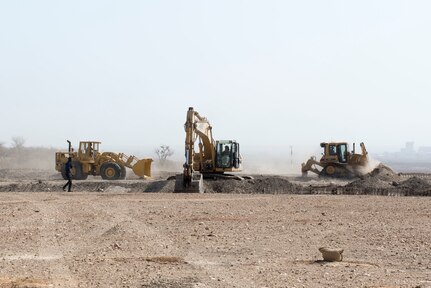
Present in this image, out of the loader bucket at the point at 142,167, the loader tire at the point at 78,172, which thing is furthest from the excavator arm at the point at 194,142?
the loader tire at the point at 78,172

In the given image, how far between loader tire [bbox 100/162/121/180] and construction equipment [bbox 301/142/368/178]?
47.3 feet

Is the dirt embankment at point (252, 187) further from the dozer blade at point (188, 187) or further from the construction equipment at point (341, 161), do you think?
the construction equipment at point (341, 161)

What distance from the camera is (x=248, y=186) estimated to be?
3716cm

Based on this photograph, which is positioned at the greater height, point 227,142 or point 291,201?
point 227,142

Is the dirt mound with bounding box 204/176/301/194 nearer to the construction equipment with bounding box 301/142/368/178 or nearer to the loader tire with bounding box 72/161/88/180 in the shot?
the loader tire with bounding box 72/161/88/180

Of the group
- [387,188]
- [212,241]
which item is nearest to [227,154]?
[387,188]

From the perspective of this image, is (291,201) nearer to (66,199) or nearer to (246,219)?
(246,219)

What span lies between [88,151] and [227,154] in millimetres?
11111

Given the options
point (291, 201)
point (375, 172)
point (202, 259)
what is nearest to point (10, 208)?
point (291, 201)

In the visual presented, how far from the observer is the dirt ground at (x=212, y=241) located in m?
12.1

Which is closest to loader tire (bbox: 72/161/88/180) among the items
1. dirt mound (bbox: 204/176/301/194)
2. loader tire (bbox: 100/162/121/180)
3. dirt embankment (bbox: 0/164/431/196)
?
loader tire (bbox: 100/162/121/180)

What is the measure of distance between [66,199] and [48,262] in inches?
588

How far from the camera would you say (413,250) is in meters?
15.3

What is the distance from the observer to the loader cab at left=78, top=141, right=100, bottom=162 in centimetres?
4562
